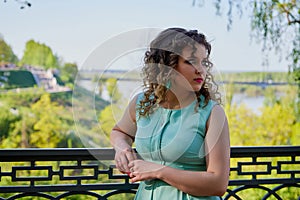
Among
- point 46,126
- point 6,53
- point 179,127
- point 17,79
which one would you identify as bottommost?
point 179,127

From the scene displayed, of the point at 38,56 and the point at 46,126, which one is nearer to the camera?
the point at 46,126

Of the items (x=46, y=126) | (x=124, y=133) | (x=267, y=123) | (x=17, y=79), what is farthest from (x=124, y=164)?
(x=267, y=123)

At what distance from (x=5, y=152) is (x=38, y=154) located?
10 centimetres

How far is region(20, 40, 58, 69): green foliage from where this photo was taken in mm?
4685

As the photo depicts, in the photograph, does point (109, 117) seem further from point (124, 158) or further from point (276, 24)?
point (276, 24)

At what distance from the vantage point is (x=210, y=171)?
1.12 meters

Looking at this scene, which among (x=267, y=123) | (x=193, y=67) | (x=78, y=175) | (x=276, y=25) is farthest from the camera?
(x=267, y=123)

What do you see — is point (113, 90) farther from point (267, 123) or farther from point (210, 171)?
point (267, 123)

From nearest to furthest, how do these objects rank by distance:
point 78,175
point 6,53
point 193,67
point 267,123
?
1. point 193,67
2. point 78,175
3. point 6,53
4. point 267,123

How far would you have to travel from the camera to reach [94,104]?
1.23m

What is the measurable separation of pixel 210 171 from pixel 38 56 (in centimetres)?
395

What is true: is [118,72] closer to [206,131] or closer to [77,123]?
[77,123]

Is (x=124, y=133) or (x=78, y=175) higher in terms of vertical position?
(x=124, y=133)

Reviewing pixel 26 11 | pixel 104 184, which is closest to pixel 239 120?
pixel 26 11
